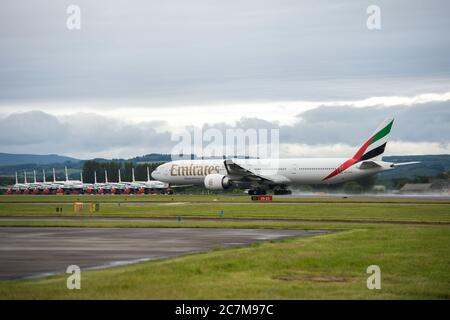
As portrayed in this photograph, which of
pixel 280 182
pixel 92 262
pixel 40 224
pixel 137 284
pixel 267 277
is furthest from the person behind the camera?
pixel 280 182

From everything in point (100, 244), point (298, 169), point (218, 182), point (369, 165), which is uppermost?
point (369, 165)

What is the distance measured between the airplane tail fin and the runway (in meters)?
53.9

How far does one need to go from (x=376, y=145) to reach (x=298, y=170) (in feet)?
35.4

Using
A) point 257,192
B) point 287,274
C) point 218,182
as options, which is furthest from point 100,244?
point 257,192

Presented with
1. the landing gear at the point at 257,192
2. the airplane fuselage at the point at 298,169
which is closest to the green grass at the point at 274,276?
the airplane fuselage at the point at 298,169

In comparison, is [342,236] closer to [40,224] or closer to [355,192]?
[40,224]

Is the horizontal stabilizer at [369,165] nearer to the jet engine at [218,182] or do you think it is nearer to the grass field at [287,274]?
the jet engine at [218,182]

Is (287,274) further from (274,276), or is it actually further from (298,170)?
(298,170)

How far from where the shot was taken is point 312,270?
2211 cm

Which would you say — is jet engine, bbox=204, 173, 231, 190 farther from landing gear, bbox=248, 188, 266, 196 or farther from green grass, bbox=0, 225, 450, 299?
green grass, bbox=0, 225, 450, 299

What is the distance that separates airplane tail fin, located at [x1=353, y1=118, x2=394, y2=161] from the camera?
297 ft

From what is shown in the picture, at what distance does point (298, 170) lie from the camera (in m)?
95.5
